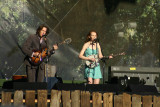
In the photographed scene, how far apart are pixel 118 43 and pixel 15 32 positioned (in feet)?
9.42

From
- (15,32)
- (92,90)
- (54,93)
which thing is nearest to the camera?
(54,93)

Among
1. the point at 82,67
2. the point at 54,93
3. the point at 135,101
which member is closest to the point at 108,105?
the point at 135,101

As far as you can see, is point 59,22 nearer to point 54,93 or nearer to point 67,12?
point 67,12

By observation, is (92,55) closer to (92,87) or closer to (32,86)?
(92,87)

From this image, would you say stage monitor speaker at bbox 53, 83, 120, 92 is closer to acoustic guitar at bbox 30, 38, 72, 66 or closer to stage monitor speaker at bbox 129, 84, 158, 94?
stage monitor speaker at bbox 129, 84, 158, 94

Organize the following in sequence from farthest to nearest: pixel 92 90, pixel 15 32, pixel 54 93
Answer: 1. pixel 15 32
2. pixel 92 90
3. pixel 54 93

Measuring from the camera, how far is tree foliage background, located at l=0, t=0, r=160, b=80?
34.7 feet

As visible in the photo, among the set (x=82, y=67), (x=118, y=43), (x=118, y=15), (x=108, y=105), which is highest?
(x=118, y=15)

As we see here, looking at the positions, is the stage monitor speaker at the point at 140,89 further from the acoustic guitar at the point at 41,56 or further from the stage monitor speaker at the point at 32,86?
the acoustic guitar at the point at 41,56

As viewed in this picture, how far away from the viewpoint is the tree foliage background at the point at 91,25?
10578 millimetres

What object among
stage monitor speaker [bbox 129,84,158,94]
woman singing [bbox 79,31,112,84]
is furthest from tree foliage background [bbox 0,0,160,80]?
stage monitor speaker [bbox 129,84,158,94]

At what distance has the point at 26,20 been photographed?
34.6ft

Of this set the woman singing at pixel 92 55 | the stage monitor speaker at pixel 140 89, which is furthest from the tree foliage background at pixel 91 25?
the stage monitor speaker at pixel 140 89

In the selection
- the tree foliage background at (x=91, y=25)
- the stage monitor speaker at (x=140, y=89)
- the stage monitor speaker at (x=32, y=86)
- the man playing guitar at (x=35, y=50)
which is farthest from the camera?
the tree foliage background at (x=91, y=25)
